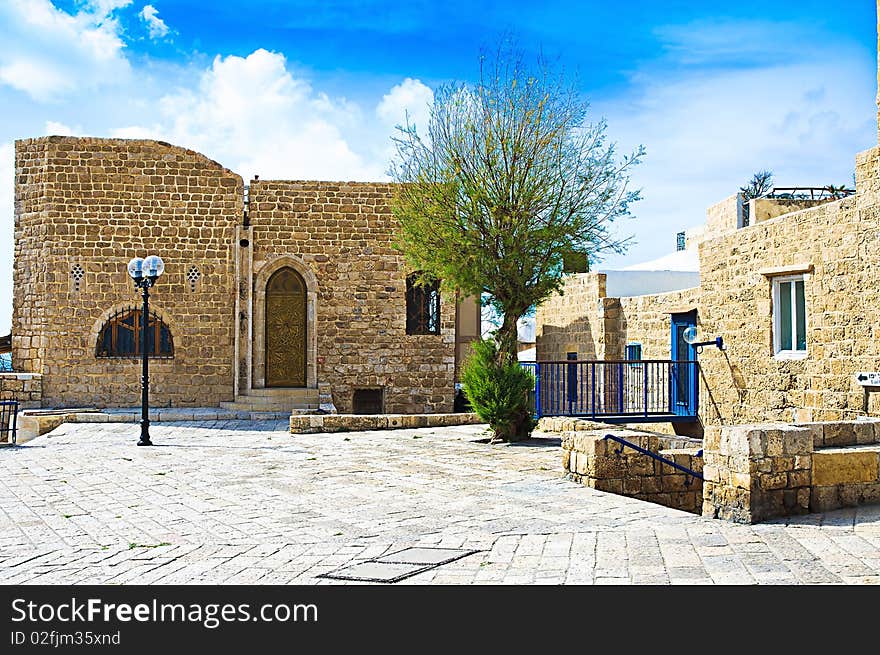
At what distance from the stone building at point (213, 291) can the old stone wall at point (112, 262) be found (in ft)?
0.10

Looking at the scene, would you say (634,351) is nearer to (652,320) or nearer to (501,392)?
(652,320)

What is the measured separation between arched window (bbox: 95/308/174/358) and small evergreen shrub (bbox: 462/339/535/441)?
832cm

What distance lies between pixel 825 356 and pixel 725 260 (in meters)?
2.81

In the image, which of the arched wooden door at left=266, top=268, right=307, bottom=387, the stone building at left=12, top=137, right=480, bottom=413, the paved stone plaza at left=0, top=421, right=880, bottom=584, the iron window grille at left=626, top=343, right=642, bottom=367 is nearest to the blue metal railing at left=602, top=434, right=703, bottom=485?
the paved stone plaza at left=0, top=421, right=880, bottom=584

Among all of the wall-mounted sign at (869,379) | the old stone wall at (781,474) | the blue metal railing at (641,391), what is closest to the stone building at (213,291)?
the blue metal railing at (641,391)

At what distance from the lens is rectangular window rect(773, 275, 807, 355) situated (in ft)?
38.5

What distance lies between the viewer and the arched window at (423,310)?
1869 cm

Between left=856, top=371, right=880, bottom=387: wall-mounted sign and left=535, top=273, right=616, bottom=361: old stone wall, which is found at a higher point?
Answer: left=535, top=273, right=616, bottom=361: old stone wall

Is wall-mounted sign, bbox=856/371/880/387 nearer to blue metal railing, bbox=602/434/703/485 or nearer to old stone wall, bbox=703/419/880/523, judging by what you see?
old stone wall, bbox=703/419/880/523

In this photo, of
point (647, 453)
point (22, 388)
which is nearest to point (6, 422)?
point (22, 388)
